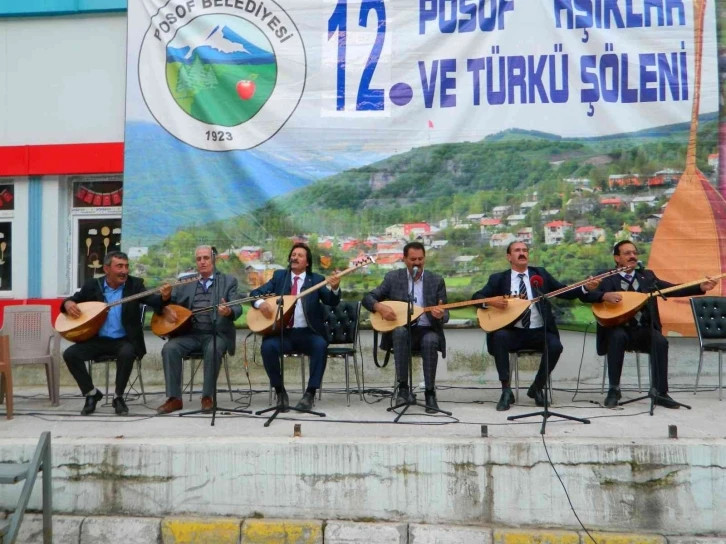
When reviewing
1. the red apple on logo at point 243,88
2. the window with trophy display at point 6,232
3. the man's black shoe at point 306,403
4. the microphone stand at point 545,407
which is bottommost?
the man's black shoe at point 306,403

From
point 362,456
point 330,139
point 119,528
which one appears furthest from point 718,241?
point 119,528

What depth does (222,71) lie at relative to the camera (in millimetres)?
6703

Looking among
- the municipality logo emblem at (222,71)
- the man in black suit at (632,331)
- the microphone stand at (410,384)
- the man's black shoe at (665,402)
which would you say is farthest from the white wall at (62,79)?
the man's black shoe at (665,402)

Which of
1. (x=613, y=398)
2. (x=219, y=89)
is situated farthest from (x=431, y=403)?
(x=219, y=89)

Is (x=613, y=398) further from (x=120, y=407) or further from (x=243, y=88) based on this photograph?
(x=243, y=88)

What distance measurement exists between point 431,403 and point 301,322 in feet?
3.62

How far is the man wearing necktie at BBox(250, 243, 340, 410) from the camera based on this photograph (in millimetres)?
5414

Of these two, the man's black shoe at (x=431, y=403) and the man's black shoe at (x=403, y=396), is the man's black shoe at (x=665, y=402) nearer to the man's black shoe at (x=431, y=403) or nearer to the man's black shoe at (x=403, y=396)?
the man's black shoe at (x=431, y=403)

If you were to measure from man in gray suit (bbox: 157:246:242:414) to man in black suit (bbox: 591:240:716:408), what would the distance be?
→ 2589mm

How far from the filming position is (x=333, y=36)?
6.63 m

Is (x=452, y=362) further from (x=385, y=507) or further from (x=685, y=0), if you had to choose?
(x=685, y=0)

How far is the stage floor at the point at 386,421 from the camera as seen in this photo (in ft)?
14.9

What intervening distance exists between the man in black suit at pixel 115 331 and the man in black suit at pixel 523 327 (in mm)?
2334

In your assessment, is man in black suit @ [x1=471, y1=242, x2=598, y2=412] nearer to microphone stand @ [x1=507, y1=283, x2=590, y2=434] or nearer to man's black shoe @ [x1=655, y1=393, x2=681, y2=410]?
microphone stand @ [x1=507, y1=283, x2=590, y2=434]
